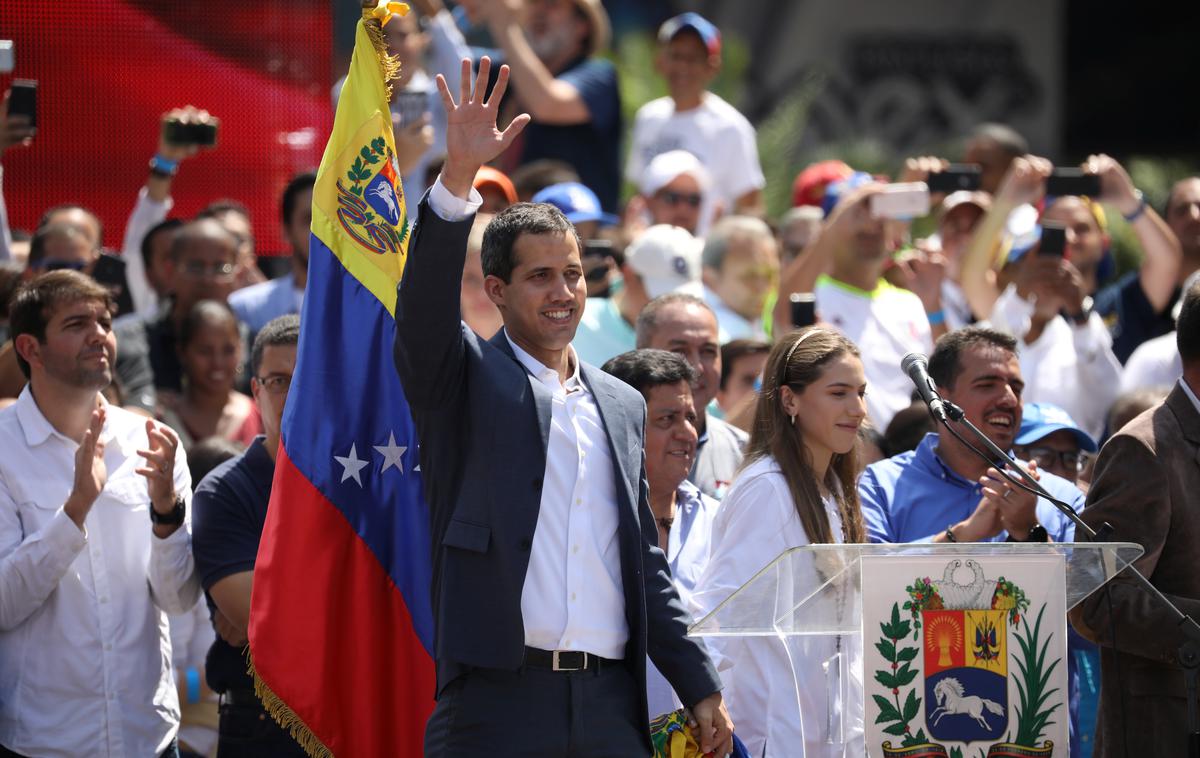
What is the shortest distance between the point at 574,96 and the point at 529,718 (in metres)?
6.45

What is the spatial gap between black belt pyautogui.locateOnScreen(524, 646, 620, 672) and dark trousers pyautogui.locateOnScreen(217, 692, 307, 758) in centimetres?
158

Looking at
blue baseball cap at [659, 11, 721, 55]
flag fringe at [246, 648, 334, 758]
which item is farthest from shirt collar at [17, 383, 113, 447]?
blue baseball cap at [659, 11, 721, 55]

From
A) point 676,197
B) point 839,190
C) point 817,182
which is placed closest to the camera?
point 676,197

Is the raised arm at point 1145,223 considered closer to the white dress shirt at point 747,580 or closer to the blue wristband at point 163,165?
the white dress shirt at point 747,580

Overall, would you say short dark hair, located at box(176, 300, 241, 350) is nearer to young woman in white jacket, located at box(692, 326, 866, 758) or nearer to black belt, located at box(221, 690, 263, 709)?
black belt, located at box(221, 690, 263, 709)

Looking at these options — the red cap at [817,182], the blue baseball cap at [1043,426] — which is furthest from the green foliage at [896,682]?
the red cap at [817,182]

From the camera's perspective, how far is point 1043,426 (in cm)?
655

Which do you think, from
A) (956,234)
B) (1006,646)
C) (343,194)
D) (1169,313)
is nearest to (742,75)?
(956,234)

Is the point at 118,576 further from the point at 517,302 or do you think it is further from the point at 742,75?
the point at 742,75

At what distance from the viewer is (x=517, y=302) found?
14.6 feet

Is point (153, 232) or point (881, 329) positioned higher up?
point (153, 232)

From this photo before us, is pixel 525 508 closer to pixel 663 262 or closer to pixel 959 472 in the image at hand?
pixel 959 472

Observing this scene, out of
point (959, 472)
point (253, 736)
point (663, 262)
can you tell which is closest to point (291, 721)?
point (253, 736)

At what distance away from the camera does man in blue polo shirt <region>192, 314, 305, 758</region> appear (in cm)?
552
